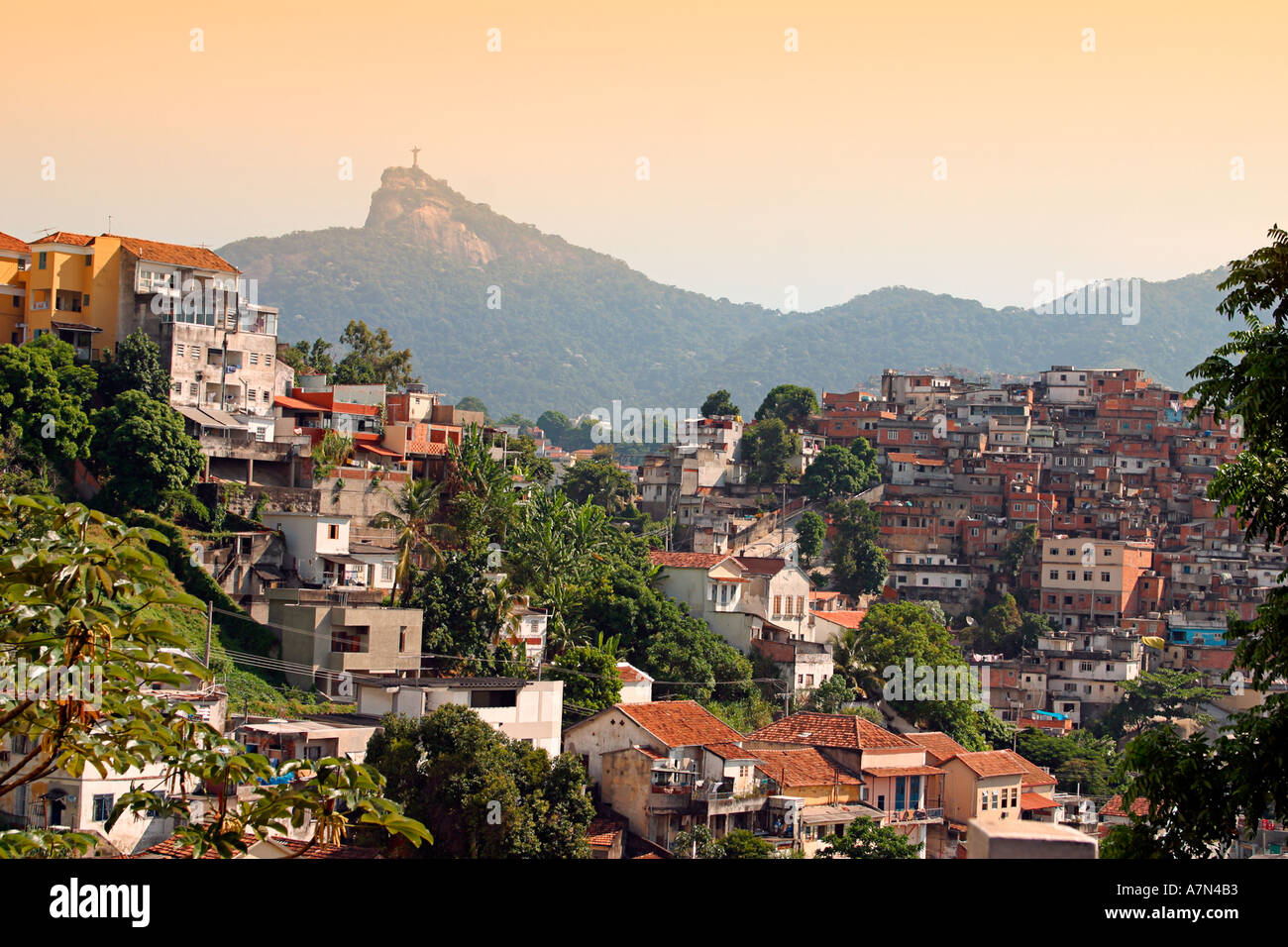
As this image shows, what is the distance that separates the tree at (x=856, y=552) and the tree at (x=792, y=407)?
8974mm

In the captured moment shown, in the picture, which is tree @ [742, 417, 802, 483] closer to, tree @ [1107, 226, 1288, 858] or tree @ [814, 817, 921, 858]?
tree @ [814, 817, 921, 858]

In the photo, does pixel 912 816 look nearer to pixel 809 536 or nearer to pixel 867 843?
pixel 867 843

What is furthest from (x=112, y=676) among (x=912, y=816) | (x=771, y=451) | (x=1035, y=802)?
(x=771, y=451)

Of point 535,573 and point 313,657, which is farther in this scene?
point 535,573

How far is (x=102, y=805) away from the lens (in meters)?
21.0

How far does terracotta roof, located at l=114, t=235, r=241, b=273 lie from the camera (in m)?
33.5

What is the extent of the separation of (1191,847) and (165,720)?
403cm

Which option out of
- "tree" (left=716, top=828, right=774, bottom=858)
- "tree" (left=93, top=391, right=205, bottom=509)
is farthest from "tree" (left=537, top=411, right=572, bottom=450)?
"tree" (left=716, top=828, right=774, bottom=858)

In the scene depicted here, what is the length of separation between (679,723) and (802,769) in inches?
109

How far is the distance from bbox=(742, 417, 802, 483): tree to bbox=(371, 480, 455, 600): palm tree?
23108 mm

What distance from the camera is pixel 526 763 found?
23.7 meters
